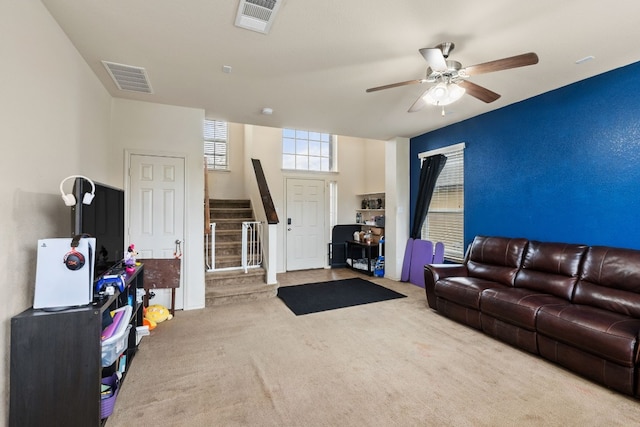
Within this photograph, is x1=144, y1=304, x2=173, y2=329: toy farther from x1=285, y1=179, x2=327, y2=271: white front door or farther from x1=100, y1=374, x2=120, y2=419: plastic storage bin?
x1=285, y1=179, x2=327, y2=271: white front door

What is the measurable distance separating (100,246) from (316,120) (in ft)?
10.3

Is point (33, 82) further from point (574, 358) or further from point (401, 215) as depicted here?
point (401, 215)

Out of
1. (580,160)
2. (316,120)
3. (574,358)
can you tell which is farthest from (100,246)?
(580,160)

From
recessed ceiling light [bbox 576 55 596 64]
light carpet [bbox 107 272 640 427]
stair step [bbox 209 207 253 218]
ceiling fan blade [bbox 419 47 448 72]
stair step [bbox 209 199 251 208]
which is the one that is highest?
recessed ceiling light [bbox 576 55 596 64]

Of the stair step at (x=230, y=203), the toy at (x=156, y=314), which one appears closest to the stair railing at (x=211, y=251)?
the toy at (x=156, y=314)

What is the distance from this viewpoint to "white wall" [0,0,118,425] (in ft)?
5.20

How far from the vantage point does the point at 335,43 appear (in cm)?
239

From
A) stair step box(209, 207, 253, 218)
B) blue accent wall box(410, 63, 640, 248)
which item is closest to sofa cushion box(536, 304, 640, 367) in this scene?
blue accent wall box(410, 63, 640, 248)

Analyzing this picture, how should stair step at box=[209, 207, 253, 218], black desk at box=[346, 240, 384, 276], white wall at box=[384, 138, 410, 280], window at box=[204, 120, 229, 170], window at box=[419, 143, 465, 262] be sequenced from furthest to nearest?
window at box=[204, 120, 229, 170] < black desk at box=[346, 240, 384, 276] < stair step at box=[209, 207, 253, 218] < white wall at box=[384, 138, 410, 280] < window at box=[419, 143, 465, 262]

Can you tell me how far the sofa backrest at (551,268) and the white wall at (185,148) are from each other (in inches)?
154

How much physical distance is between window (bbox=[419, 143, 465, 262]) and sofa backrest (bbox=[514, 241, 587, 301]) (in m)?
1.24

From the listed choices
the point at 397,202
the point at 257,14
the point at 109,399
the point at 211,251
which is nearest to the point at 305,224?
the point at 397,202

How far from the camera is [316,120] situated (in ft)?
14.3

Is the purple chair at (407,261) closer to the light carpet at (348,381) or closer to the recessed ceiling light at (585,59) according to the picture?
the light carpet at (348,381)
